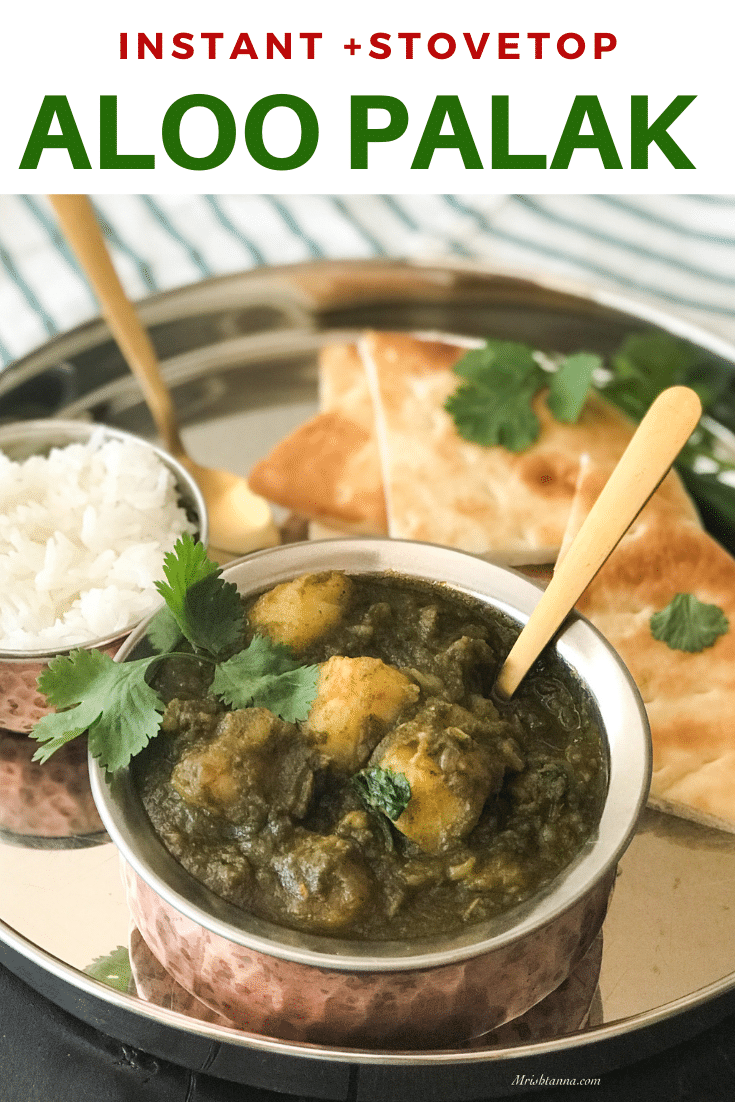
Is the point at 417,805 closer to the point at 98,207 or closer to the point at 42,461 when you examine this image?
the point at 42,461

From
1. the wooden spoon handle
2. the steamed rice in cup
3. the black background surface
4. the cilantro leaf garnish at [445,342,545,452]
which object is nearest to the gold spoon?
the wooden spoon handle

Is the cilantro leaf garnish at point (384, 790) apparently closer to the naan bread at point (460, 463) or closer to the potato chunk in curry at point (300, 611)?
the potato chunk in curry at point (300, 611)

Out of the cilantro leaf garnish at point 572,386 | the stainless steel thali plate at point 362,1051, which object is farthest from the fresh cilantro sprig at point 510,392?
the stainless steel thali plate at point 362,1051

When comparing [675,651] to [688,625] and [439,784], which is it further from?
[439,784]

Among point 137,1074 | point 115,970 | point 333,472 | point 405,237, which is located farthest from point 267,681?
point 405,237

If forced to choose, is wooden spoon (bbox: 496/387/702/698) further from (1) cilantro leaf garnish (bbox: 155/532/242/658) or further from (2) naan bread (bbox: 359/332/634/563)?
(2) naan bread (bbox: 359/332/634/563)
